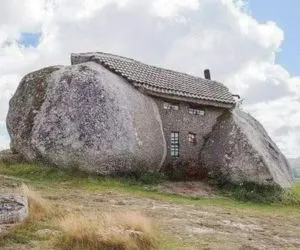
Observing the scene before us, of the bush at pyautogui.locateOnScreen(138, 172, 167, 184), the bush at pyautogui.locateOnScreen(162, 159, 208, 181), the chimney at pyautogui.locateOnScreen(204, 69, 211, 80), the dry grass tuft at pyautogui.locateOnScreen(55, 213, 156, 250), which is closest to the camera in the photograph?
the dry grass tuft at pyautogui.locateOnScreen(55, 213, 156, 250)

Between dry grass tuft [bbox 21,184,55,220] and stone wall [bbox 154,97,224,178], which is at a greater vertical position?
stone wall [bbox 154,97,224,178]

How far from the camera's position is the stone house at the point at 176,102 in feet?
91.0

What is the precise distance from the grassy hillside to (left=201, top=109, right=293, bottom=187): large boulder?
5.12ft

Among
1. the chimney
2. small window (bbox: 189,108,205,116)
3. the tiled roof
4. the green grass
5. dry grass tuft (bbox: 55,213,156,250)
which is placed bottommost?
dry grass tuft (bbox: 55,213,156,250)

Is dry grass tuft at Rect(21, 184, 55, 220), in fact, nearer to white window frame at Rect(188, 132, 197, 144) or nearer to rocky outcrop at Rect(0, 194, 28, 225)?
rocky outcrop at Rect(0, 194, 28, 225)

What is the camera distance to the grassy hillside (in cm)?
1162

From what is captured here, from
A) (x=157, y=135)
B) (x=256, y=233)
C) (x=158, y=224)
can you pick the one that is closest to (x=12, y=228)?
(x=158, y=224)

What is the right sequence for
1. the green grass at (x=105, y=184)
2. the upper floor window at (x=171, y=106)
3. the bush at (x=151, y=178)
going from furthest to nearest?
the upper floor window at (x=171, y=106) → the bush at (x=151, y=178) → the green grass at (x=105, y=184)

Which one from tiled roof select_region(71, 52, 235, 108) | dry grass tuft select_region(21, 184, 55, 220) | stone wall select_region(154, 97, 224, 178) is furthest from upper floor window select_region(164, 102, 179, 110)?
dry grass tuft select_region(21, 184, 55, 220)

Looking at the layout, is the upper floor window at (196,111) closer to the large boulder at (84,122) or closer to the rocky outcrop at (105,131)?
the rocky outcrop at (105,131)

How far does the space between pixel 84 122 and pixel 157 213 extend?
9.09m

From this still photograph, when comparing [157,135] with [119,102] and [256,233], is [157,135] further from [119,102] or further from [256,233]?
[256,233]

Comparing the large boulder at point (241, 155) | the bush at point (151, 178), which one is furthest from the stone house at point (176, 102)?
the bush at point (151, 178)

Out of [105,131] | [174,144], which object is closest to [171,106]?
[174,144]
